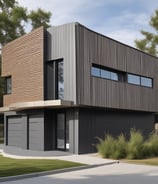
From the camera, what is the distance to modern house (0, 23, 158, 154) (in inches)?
849

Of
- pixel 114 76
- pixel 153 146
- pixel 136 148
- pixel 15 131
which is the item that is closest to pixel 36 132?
pixel 15 131

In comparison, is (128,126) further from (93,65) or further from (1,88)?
(1,88)

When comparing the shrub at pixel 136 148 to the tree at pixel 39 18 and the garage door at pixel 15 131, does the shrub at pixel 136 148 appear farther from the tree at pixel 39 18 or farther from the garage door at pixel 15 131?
the tree at pixel 39 18

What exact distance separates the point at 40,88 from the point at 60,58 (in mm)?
2283

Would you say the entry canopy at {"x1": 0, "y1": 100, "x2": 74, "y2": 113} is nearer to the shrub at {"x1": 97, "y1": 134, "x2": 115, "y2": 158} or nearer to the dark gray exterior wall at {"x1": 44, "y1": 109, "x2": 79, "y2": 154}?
the dark gray exterior wall at {"x1": 44, "y1": 109, "x2": 79, "y2": 154}

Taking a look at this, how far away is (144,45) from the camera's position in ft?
165

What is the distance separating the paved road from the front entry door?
709 cm

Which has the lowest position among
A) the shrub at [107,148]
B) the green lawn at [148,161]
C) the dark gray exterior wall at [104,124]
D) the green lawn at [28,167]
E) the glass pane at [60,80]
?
the green lawn at [148,161]

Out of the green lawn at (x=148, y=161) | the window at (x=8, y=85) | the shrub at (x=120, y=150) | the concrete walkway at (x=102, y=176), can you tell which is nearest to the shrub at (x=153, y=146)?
the green lawn at (x=148, y=161)

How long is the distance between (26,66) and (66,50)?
4.12m

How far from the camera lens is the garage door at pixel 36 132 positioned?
75.5ft

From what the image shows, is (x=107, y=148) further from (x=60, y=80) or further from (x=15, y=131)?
(x=15, y=131)

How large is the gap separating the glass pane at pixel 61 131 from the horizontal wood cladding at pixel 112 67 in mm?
2288

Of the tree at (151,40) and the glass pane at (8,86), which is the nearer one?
the glass pane at (8,86)
